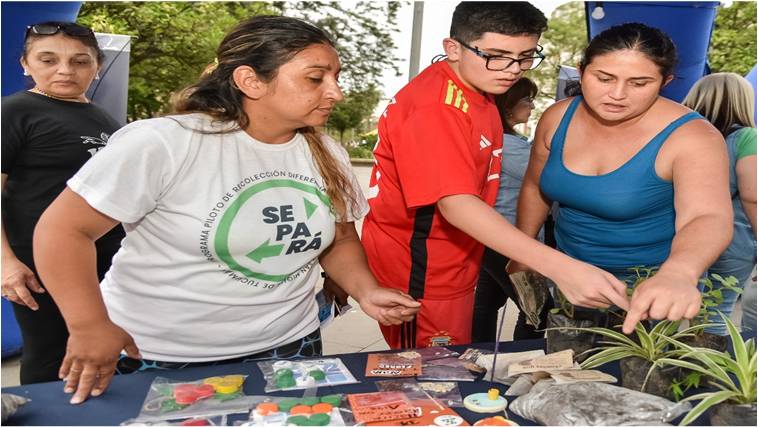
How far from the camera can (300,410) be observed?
1.18 metres

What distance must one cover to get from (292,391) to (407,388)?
0.21 m

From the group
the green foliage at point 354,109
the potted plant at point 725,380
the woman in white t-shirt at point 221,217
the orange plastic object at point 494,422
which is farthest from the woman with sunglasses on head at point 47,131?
the green foliage at point 354,109

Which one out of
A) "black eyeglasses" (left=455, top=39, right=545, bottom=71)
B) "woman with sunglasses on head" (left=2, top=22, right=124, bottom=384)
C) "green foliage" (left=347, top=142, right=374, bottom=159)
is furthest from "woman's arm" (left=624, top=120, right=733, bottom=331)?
"green foliage" (left=347, top=142, right=374, bottom=159)

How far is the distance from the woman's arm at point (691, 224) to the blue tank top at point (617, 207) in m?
0.04

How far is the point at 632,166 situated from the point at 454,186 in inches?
17.0

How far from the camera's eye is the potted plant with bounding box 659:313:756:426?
1.16 meters

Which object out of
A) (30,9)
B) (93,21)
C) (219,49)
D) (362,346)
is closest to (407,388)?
(219,49)

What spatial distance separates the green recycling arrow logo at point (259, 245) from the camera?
1393mm

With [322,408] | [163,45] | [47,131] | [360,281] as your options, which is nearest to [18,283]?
[47,131]

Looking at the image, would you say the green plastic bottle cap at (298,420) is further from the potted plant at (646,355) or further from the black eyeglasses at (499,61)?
the black eyeglasses at (499,61)

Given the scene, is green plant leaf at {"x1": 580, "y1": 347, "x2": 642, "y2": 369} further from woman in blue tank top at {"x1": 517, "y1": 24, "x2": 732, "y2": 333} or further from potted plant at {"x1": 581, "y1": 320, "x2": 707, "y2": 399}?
woman in blue tank top at {"x1": 517, "y1": 24, "x2": 732, "y2": 333}

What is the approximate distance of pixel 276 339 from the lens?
153 cm

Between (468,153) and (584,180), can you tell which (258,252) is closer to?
(468,153)

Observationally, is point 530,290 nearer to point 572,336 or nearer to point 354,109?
point 572,336
